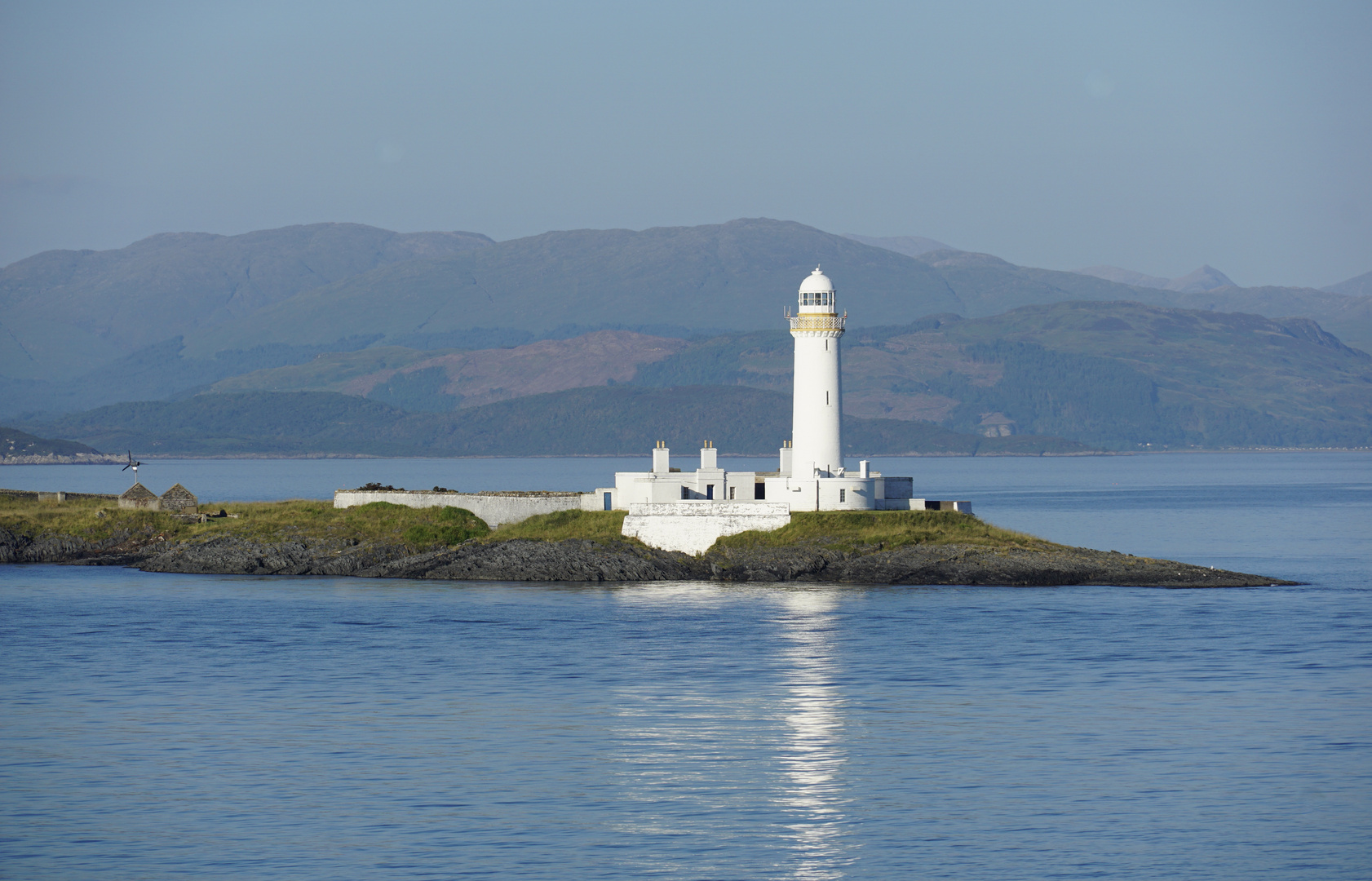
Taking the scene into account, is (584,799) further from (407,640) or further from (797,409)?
(797,409)

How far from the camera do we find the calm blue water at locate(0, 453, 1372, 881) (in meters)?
28.2

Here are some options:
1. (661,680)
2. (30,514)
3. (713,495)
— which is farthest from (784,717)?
(30,514)

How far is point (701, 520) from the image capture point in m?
66.2

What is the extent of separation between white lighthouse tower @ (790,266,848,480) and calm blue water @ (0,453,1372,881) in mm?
6781

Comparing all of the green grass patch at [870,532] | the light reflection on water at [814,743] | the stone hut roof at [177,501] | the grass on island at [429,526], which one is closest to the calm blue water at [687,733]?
the light reflection on water at [814,743]

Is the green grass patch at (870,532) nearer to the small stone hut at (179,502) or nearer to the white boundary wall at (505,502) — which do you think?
the white boundary wall at (505,502)

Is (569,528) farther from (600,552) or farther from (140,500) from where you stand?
(140,500)

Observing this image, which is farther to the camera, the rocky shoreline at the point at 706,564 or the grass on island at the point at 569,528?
the grass on island at the point at 569,528

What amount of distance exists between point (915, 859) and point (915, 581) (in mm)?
37041

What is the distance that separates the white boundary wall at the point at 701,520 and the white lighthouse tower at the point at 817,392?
274 centimetres

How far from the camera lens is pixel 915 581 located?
211 feet

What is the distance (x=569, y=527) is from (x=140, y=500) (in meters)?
25.7

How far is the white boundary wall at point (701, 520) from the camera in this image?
6562cm

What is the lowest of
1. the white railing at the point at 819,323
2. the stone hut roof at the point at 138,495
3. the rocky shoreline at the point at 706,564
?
the rocky shoreline at the point at 706,564
